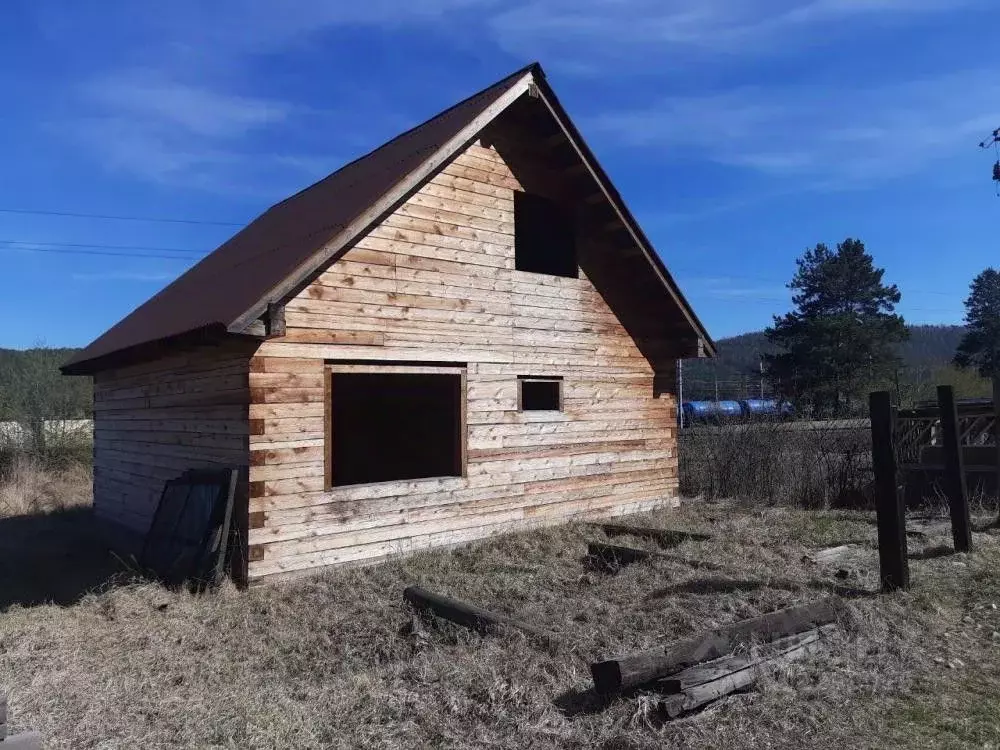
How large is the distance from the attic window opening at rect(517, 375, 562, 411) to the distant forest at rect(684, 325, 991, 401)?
4.42m

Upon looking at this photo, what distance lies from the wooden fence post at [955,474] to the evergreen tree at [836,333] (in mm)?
30823

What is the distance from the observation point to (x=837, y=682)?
5.13m

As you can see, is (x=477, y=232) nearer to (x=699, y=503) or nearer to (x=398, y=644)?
(x=398, y=644)

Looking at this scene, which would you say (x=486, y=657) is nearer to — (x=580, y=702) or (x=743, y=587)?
(x=580, y=702)

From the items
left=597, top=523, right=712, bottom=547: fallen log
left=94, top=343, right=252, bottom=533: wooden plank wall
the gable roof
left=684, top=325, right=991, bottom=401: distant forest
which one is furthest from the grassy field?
left=684, top=325, right=991, bottom=401: distant forest

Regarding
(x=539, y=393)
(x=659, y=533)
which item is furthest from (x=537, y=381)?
(x=659, y=533)

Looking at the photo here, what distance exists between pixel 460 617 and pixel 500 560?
2657mm

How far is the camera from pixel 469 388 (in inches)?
393

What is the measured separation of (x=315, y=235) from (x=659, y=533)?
6.01 m

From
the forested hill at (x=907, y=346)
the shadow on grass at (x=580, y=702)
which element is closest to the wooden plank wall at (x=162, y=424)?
the shadow on grass at (x=580, y=702)

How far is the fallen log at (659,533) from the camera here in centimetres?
998

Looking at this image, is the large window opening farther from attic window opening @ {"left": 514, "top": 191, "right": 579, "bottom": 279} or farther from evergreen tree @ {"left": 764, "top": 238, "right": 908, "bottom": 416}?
evergreen tree @ {"left": 764, "top": 238, "right": 908, "bottom": 416}

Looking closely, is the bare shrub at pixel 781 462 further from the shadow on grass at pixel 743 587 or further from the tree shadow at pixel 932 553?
the shadow on grass at pixel 743 587

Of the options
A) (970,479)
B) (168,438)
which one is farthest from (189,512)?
(970,479)
